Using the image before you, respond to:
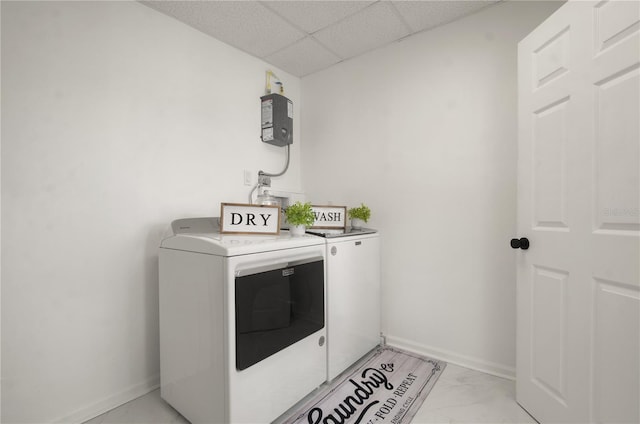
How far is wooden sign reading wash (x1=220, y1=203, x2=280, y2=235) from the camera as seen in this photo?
57.8 inches

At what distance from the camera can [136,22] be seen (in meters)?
1.68

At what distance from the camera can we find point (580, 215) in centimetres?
121

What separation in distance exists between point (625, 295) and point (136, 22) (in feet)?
8.81

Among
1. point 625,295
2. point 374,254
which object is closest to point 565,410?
point 625,295

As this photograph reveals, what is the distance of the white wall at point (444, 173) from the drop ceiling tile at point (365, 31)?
4.3 inches

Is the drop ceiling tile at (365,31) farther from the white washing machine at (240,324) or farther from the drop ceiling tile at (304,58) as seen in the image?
the white washing machine at (240,324)

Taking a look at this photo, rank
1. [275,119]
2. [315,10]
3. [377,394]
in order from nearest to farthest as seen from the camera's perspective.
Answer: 1. [377,394]
2. [315,10]
3. [275,119]

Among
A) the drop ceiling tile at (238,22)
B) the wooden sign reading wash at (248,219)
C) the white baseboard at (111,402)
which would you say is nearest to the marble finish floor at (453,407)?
the white baseboard at (111,402)

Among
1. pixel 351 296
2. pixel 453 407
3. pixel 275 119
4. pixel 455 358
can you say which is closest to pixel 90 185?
pixel 275 119

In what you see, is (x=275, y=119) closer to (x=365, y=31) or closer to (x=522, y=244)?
(x=365, y=31)

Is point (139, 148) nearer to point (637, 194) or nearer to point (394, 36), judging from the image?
point (394, 36)

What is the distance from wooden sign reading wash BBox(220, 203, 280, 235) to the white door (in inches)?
52.0

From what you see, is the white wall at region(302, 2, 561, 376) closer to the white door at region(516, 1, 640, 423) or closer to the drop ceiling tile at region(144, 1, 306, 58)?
the white door at region(516, 1, 640, 423)

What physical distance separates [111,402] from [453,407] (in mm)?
1831
